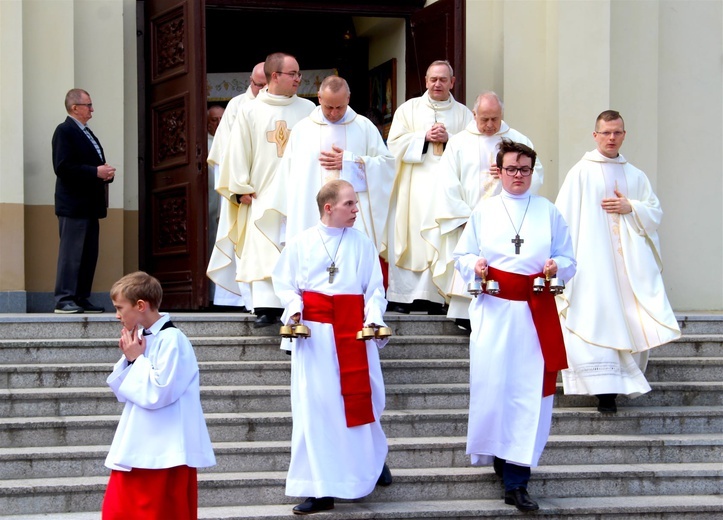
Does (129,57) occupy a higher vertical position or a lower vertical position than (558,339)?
higher

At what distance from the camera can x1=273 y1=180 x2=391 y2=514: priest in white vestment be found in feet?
23.1

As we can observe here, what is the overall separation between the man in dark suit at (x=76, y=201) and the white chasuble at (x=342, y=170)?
1.68 m

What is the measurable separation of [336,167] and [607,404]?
7.91 ft

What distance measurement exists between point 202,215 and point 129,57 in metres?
1.75

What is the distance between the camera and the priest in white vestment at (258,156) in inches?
378

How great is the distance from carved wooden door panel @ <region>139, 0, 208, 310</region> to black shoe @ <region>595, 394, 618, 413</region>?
3.96 meters

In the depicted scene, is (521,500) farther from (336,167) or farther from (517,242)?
(336,167)

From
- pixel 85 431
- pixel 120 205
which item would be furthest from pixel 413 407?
pixel 120 205

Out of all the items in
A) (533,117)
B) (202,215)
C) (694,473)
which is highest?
(533,117)

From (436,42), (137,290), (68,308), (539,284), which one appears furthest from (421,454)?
(436,42)

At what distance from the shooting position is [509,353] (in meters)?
7.34

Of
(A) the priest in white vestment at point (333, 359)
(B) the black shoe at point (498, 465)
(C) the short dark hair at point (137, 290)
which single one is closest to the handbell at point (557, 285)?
(A) the priest in white vestment at point (333, 359)

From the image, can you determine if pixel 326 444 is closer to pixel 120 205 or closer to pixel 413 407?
pixel 413 407

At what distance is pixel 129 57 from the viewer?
1192 cm
